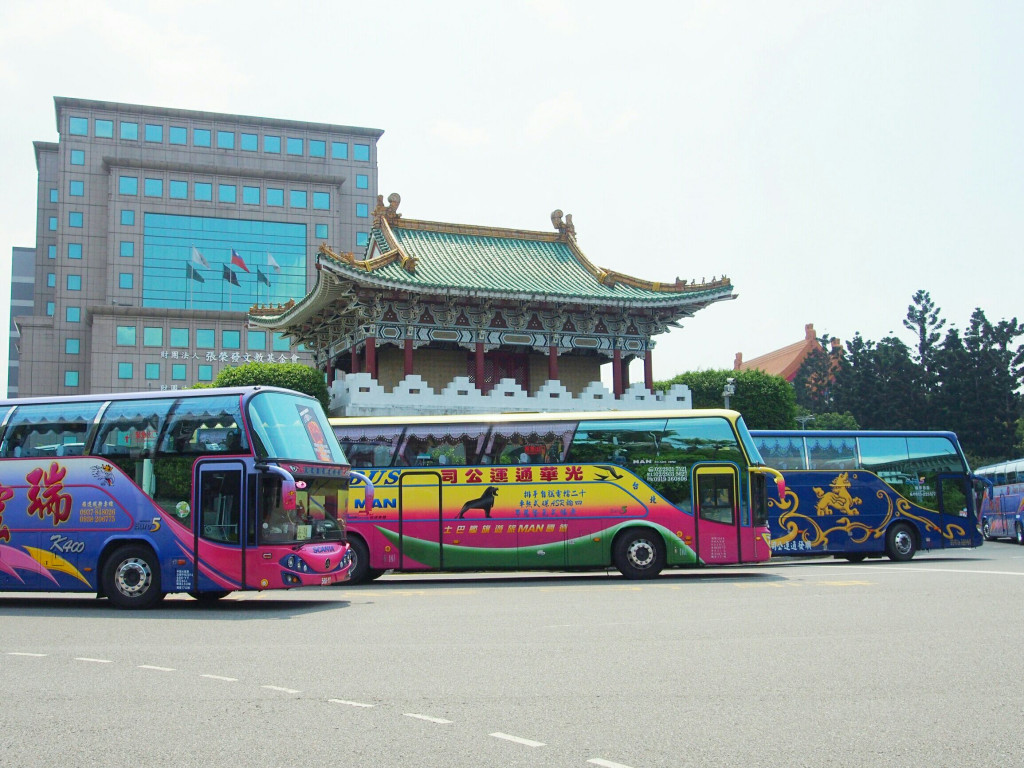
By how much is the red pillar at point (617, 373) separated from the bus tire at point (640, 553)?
14070 millimetres

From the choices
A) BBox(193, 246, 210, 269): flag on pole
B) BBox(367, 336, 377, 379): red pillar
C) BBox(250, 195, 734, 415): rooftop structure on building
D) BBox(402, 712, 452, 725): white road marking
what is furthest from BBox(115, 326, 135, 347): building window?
BBox(402, 712, 452, 725): white road marking

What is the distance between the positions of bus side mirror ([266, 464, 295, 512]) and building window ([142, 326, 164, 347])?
64.7 meters

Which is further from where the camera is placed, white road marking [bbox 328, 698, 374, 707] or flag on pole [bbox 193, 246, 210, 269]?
flag on pole [bbox 193, 246, 210, 269]

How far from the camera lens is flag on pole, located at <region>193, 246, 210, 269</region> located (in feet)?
247

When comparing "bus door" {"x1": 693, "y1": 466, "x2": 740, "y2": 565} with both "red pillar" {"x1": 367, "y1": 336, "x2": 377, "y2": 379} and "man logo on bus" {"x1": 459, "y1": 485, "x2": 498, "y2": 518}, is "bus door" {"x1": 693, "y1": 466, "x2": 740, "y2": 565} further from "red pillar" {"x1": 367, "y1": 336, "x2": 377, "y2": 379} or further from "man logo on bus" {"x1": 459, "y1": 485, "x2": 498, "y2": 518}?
"red pillar" {"x1": 367, "y1": 336, "x2": 377, "y2": 379}

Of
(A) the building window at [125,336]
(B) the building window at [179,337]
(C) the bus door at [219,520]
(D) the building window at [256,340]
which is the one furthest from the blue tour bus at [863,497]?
(A) the building window at [125,336]

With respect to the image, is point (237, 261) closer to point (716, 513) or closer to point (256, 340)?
point (256, 340)

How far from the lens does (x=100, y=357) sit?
2857 inches

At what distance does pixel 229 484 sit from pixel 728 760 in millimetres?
9545

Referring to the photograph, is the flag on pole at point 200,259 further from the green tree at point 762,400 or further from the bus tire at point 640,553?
the bus tire at point 640,553

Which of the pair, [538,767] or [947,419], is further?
[947,419]

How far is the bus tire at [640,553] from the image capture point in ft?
56.4

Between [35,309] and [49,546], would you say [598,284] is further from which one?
[35,309]

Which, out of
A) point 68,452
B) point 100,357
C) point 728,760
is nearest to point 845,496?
point 68,452
